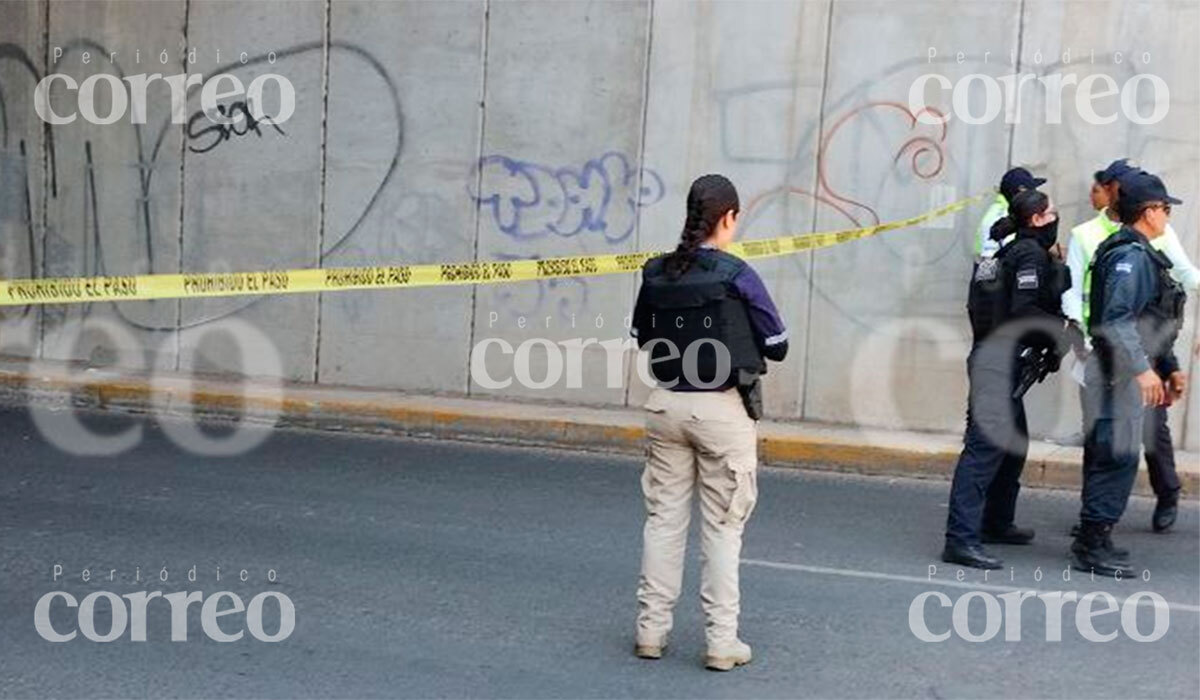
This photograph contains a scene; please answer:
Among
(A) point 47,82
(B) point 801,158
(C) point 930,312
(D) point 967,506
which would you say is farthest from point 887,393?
(A) point 47,82

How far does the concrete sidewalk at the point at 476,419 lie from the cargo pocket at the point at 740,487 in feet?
14.5

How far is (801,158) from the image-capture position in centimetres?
1095

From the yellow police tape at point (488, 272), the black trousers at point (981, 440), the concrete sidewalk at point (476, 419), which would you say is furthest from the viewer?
the yellow police tape at point (488, 272)

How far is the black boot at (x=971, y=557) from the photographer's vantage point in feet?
23.9

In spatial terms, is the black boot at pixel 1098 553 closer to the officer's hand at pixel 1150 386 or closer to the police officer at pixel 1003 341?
the police officer at pixel 1003 341

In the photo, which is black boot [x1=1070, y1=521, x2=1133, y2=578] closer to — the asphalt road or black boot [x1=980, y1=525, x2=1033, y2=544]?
the asphalt road

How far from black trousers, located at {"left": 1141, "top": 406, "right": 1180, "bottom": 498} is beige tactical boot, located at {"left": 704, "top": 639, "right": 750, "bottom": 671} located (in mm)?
3395

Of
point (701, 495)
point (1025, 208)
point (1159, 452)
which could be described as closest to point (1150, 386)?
point (1025, 208)

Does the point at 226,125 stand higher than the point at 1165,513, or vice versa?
the point at 226,125

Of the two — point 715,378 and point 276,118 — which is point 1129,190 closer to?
point 715,378

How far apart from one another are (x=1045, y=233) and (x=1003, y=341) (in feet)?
1.81

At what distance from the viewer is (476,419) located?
10602 mm

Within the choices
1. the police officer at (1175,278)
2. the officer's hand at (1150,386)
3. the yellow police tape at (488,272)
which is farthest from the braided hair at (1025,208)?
the yellow police tape at (488,272)

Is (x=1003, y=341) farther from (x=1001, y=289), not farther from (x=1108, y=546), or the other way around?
(x=1108, y=546)
